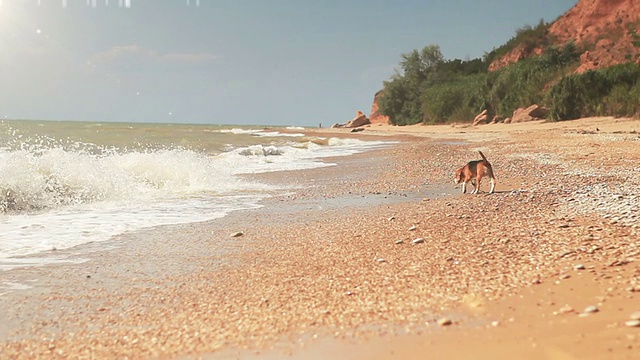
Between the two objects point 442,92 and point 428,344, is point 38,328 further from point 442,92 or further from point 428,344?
point 442,92

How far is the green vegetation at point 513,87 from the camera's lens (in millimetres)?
30594

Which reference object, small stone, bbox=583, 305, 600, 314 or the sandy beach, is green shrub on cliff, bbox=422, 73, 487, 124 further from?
small stone, bbox=583, 305, 600, 314

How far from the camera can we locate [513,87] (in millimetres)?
42281

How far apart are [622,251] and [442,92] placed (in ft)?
172

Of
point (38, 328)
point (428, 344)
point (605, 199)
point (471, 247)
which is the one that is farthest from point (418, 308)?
point (605, 199)

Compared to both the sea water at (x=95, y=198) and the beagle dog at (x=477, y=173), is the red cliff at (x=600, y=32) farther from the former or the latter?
the sea water at (x=95, y=198)

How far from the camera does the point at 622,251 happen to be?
3.80m

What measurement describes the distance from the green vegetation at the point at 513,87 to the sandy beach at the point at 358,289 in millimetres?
26735

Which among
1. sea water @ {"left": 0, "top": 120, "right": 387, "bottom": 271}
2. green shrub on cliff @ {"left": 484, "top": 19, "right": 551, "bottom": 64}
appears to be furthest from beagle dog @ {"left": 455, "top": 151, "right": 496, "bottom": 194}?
green shrub on cliff @ {"left": 484, "top": 19, "right": 551, "bottom": 64}

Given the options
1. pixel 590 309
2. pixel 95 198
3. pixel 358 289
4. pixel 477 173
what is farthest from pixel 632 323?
pixel 95 198

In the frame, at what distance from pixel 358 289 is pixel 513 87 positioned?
1685 inches

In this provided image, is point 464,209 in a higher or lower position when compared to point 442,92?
lower

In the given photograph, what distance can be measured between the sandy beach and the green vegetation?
Answer: 87.7ft

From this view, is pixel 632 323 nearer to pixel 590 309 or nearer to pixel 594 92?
pixel 590 309
